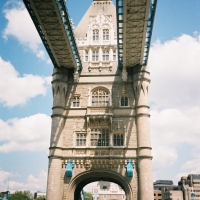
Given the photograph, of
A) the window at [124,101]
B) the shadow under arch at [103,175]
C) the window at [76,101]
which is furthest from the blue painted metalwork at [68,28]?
the shadow under arch at [103,175]

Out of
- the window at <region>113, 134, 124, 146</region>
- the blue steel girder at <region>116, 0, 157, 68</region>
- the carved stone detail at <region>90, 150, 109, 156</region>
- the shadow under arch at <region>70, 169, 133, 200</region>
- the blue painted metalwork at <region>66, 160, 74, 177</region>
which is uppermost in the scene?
the blue steel girder at <region>116, 0, 157, 68</region>

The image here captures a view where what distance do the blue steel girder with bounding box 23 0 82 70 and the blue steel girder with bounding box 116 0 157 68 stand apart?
522 centimetres

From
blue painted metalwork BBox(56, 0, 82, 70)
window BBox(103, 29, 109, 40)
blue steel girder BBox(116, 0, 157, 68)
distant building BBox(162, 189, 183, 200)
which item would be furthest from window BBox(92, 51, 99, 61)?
distant building BBox(162, 189, 183, 200)

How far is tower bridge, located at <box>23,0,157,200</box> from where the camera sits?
2772cm

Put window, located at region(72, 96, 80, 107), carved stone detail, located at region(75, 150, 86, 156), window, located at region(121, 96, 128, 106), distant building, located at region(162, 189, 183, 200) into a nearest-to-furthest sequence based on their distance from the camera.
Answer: carved stone detail, located at region(75, 150, 86, 156), window, located at region(121, 96, 128, 106), window, located at region(72, 96, 80, 107), distant building, located at region(162, 189, 183, 200)

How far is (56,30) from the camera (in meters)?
27.1

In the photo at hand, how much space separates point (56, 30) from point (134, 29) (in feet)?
Answer: 25.1

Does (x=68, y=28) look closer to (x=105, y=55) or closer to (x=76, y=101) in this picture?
(x=105, y=55)

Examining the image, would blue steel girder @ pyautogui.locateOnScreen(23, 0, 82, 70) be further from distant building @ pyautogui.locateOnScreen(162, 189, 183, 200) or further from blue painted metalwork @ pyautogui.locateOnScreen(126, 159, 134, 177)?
distant building @ pyautogui.locateOnScreen(162, 189, 183, 200)

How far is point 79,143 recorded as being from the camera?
1234 inches

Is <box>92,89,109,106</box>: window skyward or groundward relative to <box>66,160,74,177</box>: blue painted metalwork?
skyward

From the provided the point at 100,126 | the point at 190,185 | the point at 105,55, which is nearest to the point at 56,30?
the point at 105,55

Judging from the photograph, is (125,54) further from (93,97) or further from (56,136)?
(56,136)

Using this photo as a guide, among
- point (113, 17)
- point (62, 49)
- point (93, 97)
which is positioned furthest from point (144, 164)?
point (113, 17)
